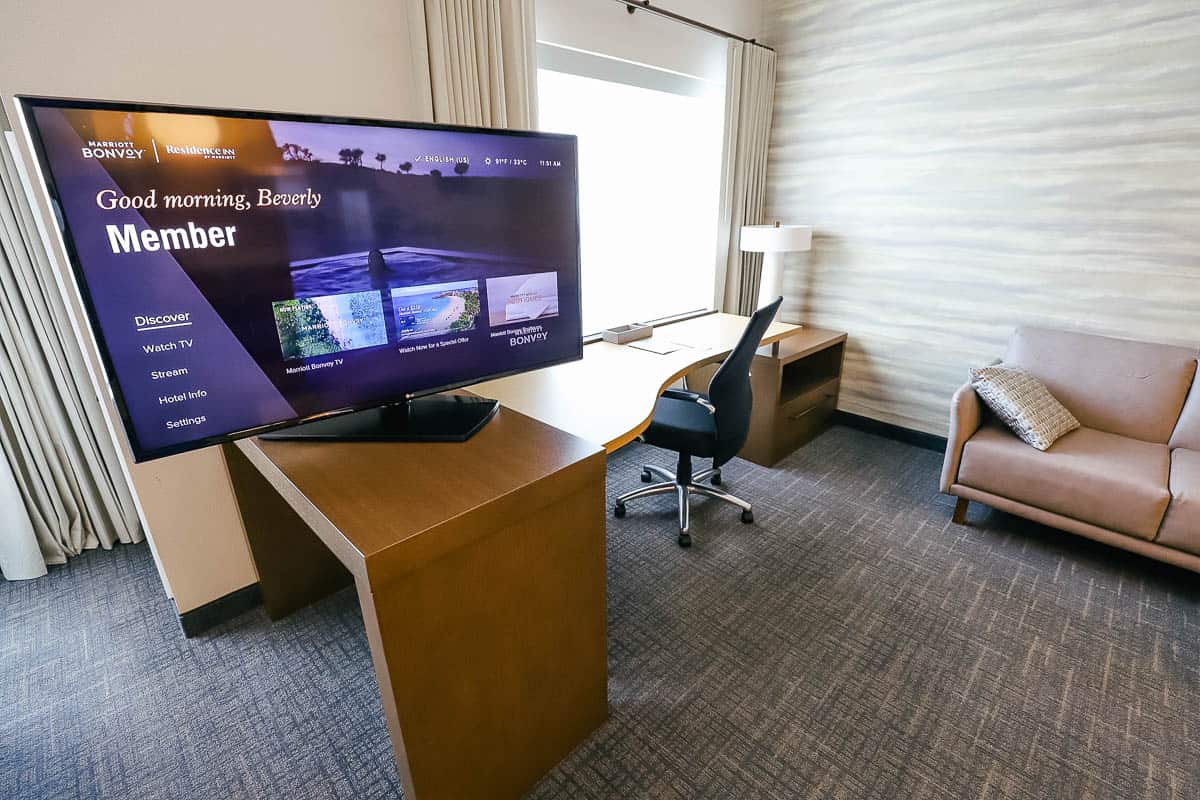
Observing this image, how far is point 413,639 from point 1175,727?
206 centimetres

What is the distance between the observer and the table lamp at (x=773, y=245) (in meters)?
3.10

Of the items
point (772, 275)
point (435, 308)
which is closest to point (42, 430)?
point (435, 308)

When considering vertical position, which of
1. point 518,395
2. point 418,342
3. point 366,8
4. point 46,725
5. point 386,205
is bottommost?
point 46,725

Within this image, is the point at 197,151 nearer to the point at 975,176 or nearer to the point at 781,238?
the point at 781,238

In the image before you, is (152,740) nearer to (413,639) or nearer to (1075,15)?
(413,639)

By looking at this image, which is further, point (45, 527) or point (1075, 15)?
point (1075, 15)

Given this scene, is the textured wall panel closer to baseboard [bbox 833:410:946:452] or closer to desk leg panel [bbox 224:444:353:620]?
baseboard [bbox 833:410:946:452]

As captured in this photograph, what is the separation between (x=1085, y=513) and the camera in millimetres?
2146

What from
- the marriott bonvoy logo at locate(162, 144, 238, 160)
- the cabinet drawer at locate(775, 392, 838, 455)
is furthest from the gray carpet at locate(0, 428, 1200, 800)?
the marriott bonvoy logo at locate(162, 144, 238, 160)

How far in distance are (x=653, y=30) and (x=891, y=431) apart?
2.63 meters

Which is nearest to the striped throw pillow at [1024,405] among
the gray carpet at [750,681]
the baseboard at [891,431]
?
the gray carpet at [750,681]

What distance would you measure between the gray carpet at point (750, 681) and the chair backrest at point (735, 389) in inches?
18.5

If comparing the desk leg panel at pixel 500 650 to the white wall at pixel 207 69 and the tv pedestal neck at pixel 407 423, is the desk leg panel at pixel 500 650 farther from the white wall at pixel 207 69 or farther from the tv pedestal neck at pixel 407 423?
the white wall at pixel 207 69

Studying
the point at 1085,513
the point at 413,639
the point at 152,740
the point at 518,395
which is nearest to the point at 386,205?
the point at 518,395
